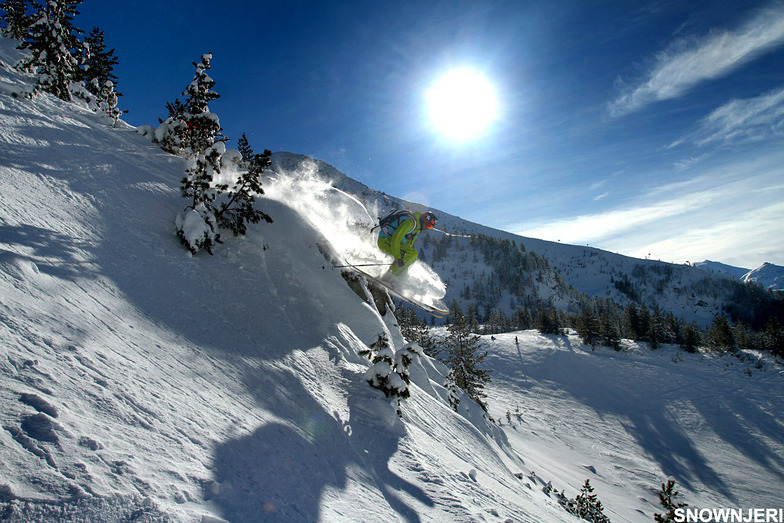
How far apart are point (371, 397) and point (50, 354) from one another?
5382mm

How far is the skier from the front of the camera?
13711 mm

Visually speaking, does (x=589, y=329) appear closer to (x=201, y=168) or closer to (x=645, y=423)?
(x=645, y=423)

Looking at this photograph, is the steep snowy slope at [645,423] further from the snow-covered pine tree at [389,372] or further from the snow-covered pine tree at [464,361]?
the snow-covered pine tree at [389,372]

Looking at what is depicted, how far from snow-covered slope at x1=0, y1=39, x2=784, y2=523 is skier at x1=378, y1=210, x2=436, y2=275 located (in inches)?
81.4

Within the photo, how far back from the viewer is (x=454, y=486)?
5852 millimetres

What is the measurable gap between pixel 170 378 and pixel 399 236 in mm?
10183

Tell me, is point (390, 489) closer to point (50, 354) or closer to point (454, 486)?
point (454, 486)

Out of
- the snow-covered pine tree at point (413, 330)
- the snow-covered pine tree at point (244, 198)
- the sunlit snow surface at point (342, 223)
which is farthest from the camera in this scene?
the snow-covered pine tree at point (413, 330)

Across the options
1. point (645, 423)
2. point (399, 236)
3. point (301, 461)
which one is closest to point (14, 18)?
point (399, 236)

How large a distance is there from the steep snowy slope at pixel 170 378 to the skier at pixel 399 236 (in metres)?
3.92

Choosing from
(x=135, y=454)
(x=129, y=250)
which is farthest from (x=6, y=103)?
(x=135, y=454)

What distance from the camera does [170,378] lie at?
423 centimetres

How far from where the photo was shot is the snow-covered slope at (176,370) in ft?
8.46

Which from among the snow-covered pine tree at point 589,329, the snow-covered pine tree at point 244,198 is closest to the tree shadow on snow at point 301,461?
the snow-covered pine tree at point 244,198
